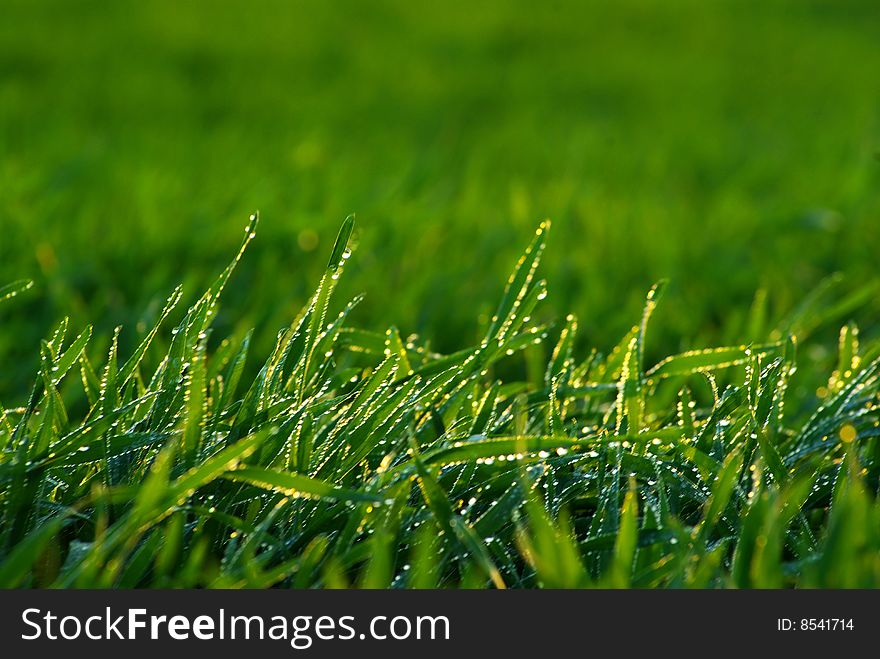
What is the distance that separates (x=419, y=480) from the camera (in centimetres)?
110

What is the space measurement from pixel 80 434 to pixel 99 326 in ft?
3.84

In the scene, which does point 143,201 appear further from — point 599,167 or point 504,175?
point 599,167

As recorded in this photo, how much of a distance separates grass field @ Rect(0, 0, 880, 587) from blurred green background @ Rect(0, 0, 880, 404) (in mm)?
16

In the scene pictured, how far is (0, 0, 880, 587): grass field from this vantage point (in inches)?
42.3

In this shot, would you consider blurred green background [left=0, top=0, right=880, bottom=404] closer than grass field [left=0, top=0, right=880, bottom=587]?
No

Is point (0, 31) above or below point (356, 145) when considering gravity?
above

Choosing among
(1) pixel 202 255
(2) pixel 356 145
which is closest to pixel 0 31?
(2) pixel 356 145

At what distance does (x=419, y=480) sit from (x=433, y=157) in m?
2.87

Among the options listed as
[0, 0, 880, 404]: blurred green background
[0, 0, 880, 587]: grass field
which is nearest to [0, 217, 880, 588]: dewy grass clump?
[0, 0, 880, 587]: grass field

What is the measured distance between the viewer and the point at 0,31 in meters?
5.17

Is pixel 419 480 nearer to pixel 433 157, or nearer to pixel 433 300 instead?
pixel 433 300

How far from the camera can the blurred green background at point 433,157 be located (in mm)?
2518

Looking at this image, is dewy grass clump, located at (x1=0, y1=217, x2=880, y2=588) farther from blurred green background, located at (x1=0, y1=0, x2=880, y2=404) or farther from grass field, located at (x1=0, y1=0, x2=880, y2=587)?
blurred green background, located at (x1=0, y1=0, x2=880, y2=404)

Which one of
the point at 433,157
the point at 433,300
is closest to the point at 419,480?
the point at 433,300
